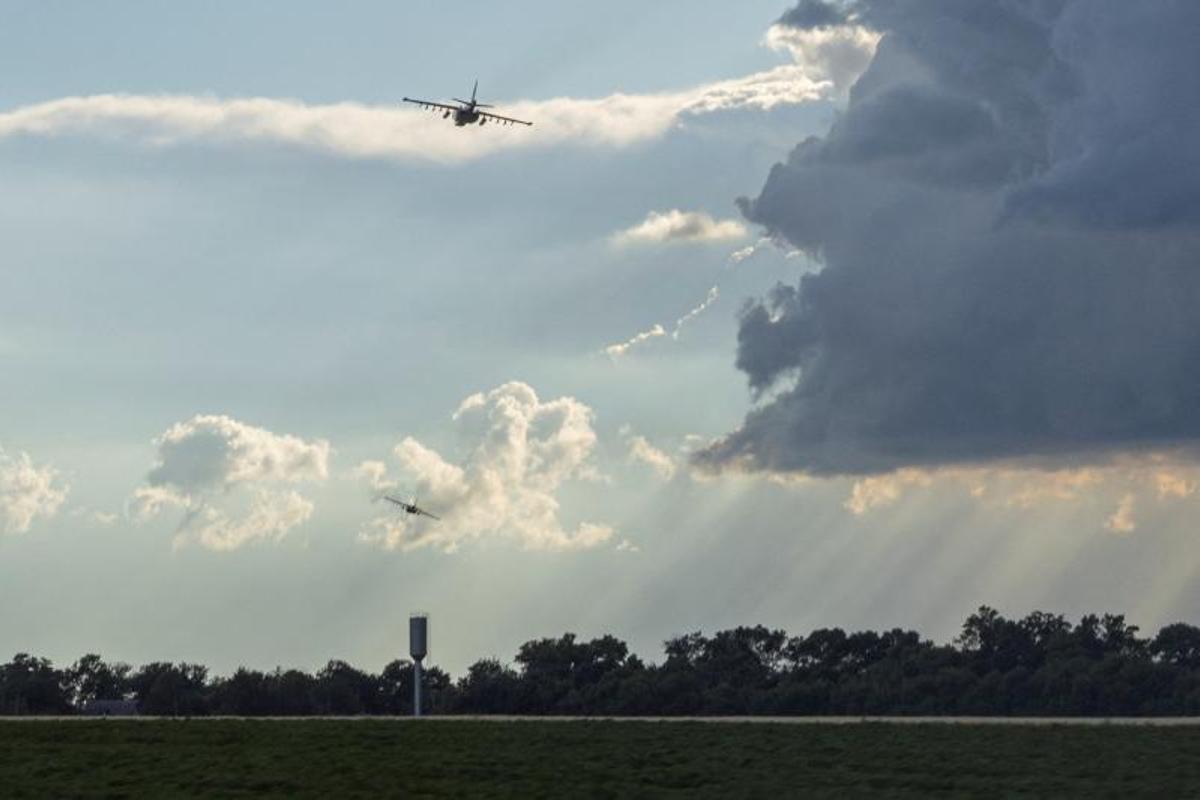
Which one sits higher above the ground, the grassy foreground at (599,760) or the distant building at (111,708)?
the distant building at (111,708)

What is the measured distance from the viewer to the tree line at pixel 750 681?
114625 millimetres

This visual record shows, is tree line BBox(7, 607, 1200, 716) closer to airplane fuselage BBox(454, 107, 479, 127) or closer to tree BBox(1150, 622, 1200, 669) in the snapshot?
tree BBox(1150, 622, 1200, 669)

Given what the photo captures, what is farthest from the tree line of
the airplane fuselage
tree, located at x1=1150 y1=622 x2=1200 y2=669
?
the airplane fuselage

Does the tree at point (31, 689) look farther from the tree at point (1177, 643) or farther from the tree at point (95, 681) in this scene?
the tree at point (1177, 643)

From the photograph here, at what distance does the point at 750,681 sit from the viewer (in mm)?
129000

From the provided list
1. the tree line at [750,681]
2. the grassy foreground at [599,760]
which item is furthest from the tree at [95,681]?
the grassy foreground at [599,760]

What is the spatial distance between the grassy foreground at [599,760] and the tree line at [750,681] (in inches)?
1624

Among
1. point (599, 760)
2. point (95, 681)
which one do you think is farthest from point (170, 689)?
point (599, 760)

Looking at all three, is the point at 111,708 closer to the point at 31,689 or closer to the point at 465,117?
the point at 31,689

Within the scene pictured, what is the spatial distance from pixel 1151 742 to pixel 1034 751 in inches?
148

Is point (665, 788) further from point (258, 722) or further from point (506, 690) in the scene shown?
point (506, 690)

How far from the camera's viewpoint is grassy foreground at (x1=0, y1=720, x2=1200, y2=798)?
61.8m

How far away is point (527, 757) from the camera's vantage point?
2628 inches

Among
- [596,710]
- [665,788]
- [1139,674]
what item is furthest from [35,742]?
[1139,674]
